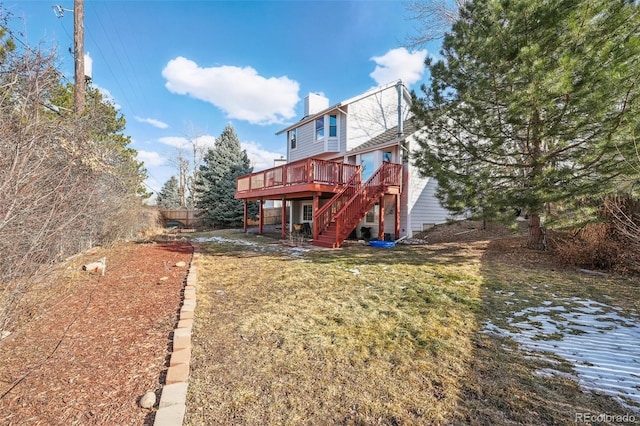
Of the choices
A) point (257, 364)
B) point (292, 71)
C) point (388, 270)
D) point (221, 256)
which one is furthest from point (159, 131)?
point (257, 364)

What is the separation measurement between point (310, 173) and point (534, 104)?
6810mm

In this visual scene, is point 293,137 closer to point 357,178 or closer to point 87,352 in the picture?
point 357,178

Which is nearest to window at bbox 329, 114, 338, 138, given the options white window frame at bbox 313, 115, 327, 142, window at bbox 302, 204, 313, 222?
white window frame at bbox 313, 115, 327, 142

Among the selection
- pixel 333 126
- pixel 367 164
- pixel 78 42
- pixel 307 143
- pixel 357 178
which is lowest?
pixel 357 178

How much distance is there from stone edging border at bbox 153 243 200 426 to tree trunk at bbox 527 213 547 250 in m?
8.54

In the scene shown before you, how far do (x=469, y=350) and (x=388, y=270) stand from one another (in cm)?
336

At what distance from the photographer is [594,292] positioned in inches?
182

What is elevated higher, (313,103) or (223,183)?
(313,103)

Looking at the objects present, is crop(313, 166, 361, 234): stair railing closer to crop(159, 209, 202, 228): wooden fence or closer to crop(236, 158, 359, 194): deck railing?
crop(236, 158, 359, 194): deck railing

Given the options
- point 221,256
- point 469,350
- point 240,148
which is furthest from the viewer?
point 240,148

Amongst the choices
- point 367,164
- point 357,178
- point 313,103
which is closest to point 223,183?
point 313,103

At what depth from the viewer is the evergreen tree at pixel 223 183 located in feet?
70.6

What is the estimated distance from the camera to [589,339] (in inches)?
123

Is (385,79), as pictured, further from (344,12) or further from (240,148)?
(240,148)
